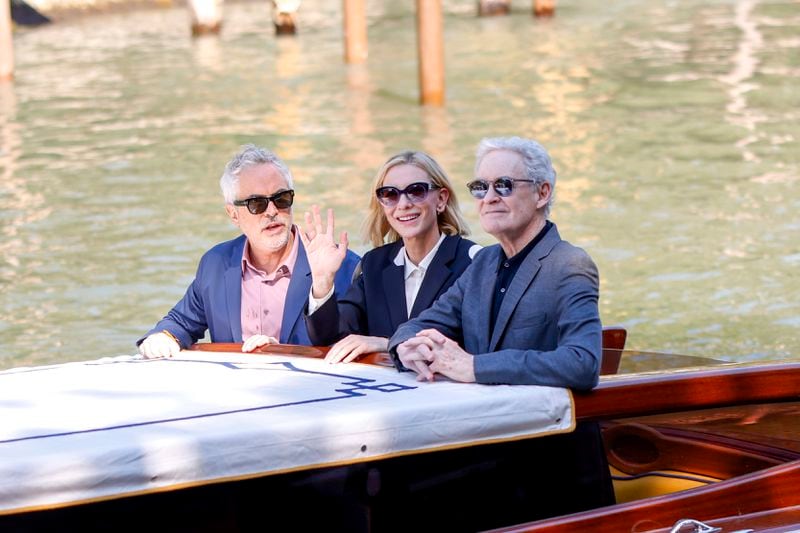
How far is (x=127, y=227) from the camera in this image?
36.6 feet

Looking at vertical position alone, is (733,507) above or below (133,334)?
above

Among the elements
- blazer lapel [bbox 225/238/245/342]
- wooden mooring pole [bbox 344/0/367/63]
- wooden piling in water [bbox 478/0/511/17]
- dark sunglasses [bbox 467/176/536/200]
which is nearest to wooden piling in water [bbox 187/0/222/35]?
wooden piling in water [bbox 478/0/511/17]

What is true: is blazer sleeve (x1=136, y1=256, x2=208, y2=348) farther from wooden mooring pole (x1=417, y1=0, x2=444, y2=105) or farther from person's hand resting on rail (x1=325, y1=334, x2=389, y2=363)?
wooden mooring pole (x1=417, y1=0, x2=444, y2=105)

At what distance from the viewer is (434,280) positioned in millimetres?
4551

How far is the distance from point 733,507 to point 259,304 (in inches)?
75.4

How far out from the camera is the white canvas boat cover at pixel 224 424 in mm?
3061

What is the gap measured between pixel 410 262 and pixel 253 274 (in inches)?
22.3

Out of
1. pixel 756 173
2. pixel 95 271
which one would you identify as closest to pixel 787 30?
pixel 756 173

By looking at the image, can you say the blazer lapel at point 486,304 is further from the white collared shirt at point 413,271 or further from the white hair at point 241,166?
the white hair at point 241,166

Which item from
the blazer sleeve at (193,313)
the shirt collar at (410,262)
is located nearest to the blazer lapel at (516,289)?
the shirt collar at (410,262)

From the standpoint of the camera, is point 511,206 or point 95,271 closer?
point 511,206

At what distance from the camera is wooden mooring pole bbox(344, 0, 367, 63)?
18.6 metres

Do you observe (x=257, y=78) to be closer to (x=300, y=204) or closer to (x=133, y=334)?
(x=300, y=204)

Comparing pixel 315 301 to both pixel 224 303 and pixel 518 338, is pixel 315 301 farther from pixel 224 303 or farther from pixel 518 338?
pixel 518 338
